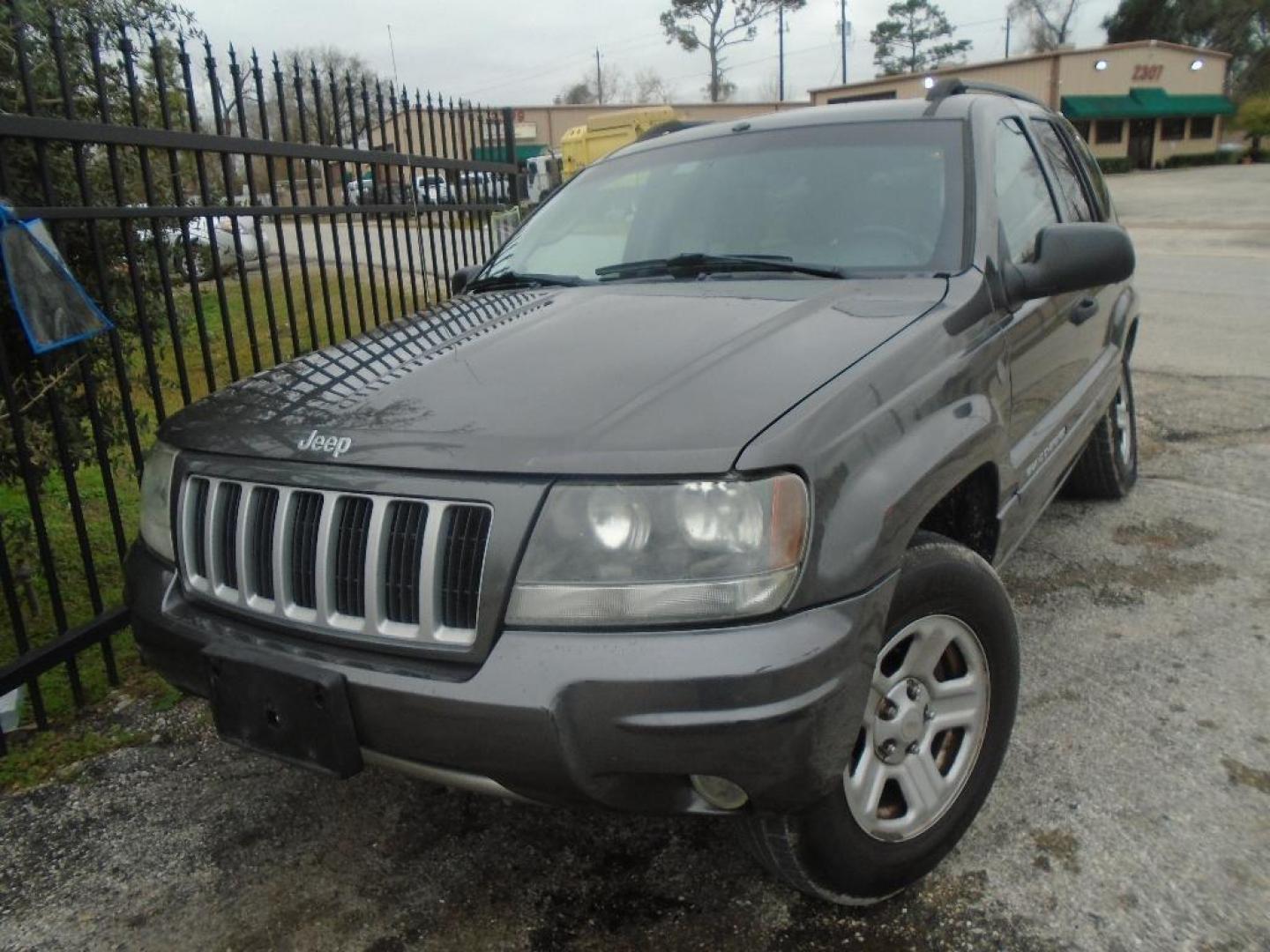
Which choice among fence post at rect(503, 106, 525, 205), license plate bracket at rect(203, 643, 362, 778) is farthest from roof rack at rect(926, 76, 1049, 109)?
fence post at rect(503, 106, 525, 205)

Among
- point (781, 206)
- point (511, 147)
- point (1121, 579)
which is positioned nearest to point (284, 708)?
point (781, 206)

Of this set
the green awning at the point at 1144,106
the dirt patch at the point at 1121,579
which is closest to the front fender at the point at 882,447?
the dirt patch at the point at 1121,579

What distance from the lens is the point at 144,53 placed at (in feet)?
13.0

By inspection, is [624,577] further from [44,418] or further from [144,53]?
[144,53]

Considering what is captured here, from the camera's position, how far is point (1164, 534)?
4.31 m

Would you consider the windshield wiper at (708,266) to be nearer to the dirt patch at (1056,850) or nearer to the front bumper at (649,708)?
the front bumper at (649,708)

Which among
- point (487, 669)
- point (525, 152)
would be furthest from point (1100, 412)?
point (525, 152)

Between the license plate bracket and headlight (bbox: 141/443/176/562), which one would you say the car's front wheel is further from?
headlight (bbox: 141/443/176/562)

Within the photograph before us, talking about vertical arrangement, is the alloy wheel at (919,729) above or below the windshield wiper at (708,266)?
below

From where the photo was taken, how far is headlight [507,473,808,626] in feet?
5.75

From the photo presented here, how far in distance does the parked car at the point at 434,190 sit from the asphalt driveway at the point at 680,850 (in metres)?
3.35

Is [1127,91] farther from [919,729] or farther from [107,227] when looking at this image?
[919,729]

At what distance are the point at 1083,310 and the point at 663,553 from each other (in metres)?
2.50

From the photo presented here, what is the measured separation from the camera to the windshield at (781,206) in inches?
112
